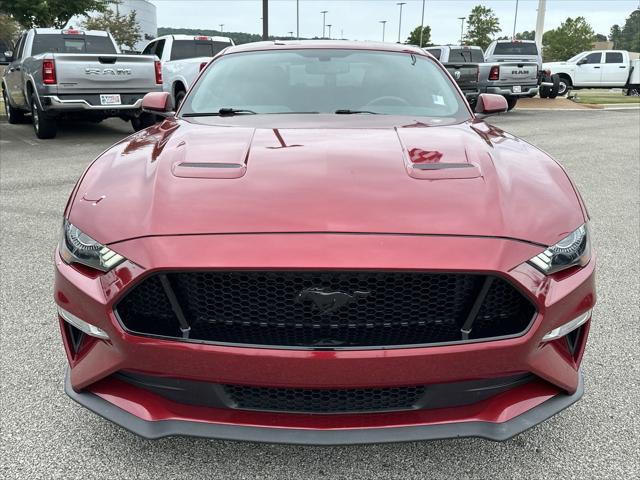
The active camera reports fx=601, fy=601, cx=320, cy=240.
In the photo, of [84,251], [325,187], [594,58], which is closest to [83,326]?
[84,251]

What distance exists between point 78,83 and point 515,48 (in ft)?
53.0

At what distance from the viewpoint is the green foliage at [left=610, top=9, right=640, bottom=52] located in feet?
383

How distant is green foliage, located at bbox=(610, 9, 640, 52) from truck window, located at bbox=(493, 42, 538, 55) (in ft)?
354

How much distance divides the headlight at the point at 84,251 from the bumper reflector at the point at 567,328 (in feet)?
4.57

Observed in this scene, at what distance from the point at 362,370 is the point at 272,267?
0.42m

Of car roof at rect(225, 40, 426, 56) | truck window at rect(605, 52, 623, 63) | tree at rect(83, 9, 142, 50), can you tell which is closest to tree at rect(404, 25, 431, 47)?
tree at rect(83, 9, 142, 50)

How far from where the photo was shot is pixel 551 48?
62625mm

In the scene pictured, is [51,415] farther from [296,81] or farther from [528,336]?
[296,81]

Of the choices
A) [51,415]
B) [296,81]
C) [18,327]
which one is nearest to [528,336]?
[51,415]

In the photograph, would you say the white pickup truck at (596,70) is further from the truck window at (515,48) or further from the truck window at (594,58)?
the truck window at (515,48)

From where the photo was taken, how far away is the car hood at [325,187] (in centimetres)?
195

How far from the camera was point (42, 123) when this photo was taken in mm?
10570

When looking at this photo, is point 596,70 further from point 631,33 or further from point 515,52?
point 631,33

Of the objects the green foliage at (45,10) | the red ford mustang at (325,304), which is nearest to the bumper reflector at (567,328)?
the red ford mustang at (325,304)
